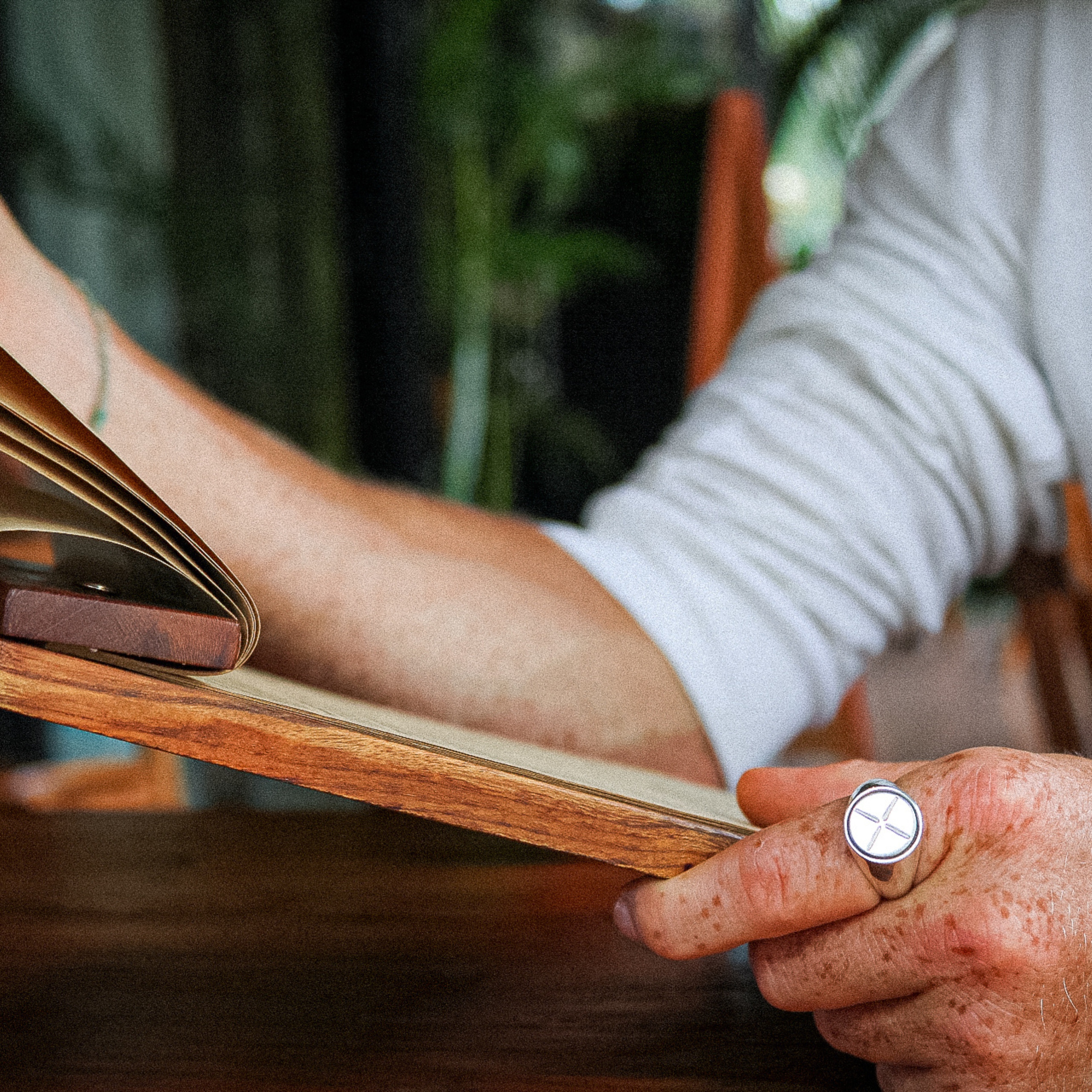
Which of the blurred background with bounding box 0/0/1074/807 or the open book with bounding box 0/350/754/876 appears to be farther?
the blurred background with bounding box 0/0/1074/807

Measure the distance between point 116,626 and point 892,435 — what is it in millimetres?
524

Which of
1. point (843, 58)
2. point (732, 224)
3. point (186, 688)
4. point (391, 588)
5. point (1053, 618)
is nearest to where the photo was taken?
point (186, 688)

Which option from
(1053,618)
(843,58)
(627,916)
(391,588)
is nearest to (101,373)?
(391,588)

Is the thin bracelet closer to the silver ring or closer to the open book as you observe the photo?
the open book

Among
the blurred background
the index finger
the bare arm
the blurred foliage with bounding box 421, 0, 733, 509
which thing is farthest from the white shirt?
the blurred foliage with bounding box 421, 0, 733, 509

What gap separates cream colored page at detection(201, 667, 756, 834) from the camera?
0.27 metres

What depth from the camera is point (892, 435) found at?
663 millimetres

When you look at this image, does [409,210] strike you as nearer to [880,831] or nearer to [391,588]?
[391,588]

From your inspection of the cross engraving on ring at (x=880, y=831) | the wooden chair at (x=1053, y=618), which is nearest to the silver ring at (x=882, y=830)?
the cross engraving on ring at (x=880, y=831)

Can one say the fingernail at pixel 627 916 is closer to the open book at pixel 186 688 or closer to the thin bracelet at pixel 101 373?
the open book at pixel 186 688

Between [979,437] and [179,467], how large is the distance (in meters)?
0.46

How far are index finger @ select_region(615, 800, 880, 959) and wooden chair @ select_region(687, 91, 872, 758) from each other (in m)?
1.00

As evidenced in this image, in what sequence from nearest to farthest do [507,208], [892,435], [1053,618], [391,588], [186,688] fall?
[186,688]
[391,588]
[892,435]
[1053,618]
[507,208]

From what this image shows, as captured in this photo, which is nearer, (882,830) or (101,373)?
(882,830)
